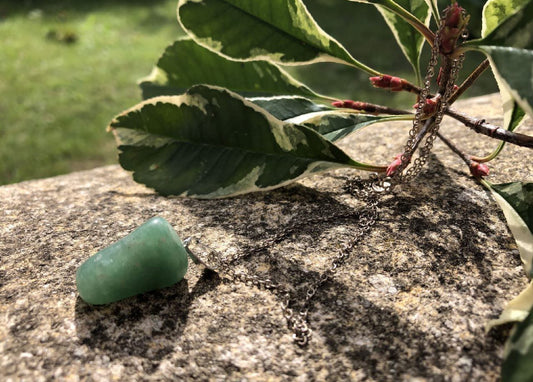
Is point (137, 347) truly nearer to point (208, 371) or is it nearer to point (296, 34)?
point (208, 371)

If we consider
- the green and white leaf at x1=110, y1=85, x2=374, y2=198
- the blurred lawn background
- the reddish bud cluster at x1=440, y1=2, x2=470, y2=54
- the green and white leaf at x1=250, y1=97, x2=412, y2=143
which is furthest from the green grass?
the reddish bud cluster at x1=440, y1=2, x2=470, y2=54

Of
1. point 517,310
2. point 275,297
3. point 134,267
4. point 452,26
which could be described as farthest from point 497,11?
point 134,267

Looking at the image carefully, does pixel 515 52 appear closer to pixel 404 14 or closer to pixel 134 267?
pixel 404 14

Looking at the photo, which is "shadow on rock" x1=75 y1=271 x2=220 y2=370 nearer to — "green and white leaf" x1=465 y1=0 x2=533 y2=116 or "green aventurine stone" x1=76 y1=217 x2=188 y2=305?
"green aventurine stone" x1=76 y1=217 x2=188 y2=305

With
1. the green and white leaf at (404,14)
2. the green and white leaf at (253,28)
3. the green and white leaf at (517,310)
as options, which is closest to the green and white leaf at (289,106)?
the green and white leaf at (253,28)

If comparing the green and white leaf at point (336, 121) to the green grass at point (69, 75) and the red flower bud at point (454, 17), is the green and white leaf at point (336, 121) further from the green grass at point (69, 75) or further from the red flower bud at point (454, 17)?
the green grass at point (69, 75)
